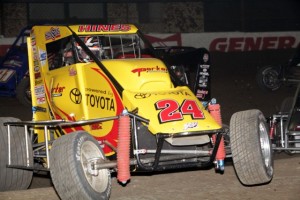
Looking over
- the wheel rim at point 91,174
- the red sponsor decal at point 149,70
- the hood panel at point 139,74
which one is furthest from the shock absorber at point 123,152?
the red sponsor decal at point 149,70

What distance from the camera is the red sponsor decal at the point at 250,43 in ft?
64.0

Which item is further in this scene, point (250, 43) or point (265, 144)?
point (250, 43)

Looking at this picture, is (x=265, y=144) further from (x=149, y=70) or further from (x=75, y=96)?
(x=75, y=96)

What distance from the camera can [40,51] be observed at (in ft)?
22.1

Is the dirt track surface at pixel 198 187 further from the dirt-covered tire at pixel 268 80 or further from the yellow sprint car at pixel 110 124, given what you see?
the dirt-covered tire at pixel 268 80

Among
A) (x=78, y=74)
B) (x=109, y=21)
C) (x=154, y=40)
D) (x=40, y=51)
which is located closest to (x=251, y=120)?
(x=78, y=74)

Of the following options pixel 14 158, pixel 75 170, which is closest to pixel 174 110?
pixel 75 170

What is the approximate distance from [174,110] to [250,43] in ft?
49.4

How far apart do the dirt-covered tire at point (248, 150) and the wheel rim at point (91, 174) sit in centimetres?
131

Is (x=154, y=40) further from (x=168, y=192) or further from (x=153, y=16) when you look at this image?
(x=168, y=192)

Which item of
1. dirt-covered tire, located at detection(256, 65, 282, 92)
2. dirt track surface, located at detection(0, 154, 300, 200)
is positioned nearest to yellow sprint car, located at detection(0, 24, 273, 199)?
dirt track surface, located at detection(0, 154, 300, 200)

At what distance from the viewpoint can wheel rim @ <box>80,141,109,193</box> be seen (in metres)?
4.88

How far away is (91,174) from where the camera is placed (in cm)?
488

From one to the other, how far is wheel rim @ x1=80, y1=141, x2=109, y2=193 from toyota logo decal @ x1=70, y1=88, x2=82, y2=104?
111cm
